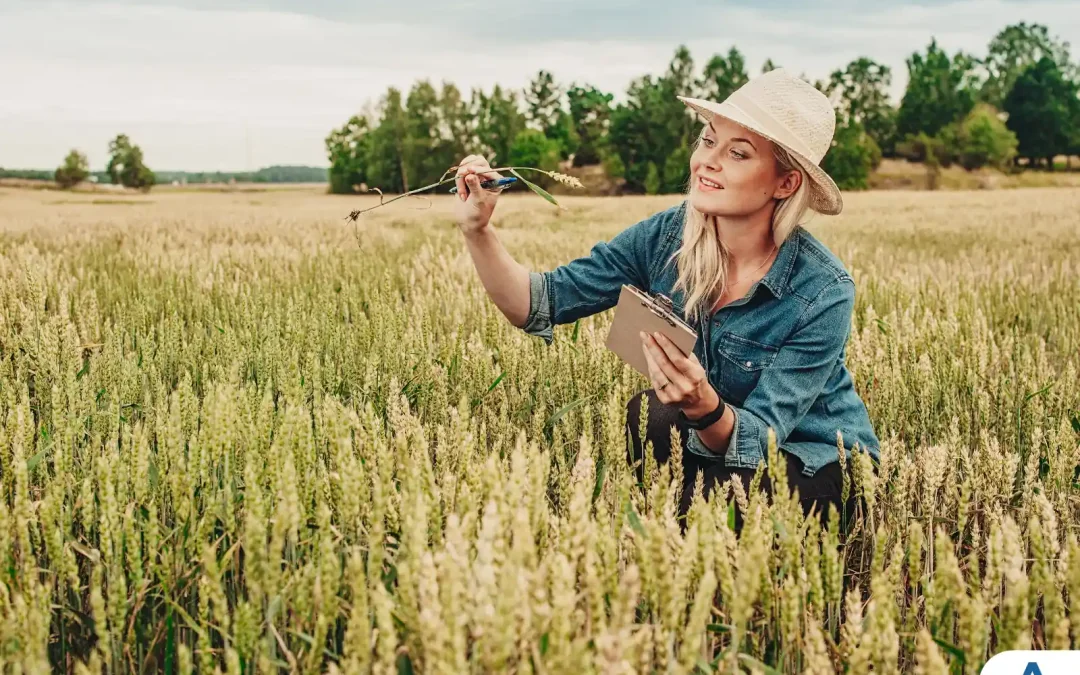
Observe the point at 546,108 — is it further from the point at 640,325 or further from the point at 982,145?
the point at 640,325

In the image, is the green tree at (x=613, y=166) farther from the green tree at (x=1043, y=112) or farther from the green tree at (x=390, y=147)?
the green tree at (x=1043, y=112)

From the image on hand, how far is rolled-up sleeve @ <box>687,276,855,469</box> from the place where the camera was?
2275mm

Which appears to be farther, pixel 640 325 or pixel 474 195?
pixel 474 195

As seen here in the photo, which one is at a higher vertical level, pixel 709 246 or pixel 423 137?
pixel 423 137

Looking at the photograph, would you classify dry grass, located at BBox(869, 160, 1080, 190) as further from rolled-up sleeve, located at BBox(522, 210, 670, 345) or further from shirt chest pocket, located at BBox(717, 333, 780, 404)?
shirt chest pocket, located at BBox(717, 333, 780, 404)

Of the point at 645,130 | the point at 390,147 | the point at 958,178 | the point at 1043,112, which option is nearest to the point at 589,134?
the point at 645,130

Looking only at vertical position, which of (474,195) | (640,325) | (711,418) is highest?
(474,195)

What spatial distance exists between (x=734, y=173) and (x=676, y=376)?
665 mm

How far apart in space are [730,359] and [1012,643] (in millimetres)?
1463

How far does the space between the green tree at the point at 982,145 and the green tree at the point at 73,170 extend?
57595mm

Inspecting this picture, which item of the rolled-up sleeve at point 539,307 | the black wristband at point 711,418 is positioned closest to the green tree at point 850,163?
the rolled-up sleeve at point 539,307

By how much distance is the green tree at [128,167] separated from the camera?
65.9m

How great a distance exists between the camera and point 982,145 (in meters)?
64.6

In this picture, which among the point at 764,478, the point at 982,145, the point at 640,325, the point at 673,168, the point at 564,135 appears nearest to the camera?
the point at 640,325
